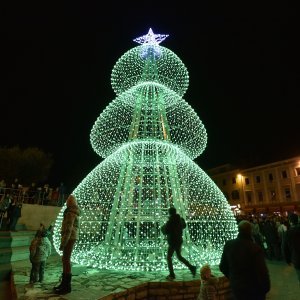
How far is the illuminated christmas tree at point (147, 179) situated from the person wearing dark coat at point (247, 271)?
341 cm

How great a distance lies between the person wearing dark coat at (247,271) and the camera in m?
2.99

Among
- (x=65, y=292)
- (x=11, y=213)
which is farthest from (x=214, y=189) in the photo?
(x=11, y=213)

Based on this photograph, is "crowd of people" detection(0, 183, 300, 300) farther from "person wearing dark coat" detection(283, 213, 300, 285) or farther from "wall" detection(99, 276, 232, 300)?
"wall" detection(99, 276, 232, 300)

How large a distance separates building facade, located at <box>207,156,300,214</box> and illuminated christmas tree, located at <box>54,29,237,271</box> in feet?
85.8

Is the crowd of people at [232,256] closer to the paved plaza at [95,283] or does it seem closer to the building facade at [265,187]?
the paved plaza at [95,283]

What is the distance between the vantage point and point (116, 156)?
7652 mm

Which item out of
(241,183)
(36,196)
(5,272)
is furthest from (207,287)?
(241,183)

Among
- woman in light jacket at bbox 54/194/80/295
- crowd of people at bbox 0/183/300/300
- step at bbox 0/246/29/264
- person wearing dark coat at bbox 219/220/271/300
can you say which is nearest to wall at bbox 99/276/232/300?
crowd of people at bbox 0/183/300/300

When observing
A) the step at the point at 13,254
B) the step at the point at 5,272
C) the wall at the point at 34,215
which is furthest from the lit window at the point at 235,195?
the step at the point at 5,272

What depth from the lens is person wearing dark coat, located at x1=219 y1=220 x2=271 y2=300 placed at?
2.99 meters

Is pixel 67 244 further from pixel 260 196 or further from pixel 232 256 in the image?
pixel 260 196

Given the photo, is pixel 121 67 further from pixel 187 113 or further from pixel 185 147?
pixel 185 147

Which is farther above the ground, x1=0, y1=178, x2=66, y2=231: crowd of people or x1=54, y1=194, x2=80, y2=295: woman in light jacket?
x1=0, y1=178, x2=66, y2=231: crowd of people

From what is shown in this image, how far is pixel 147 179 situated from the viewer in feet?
25.4
